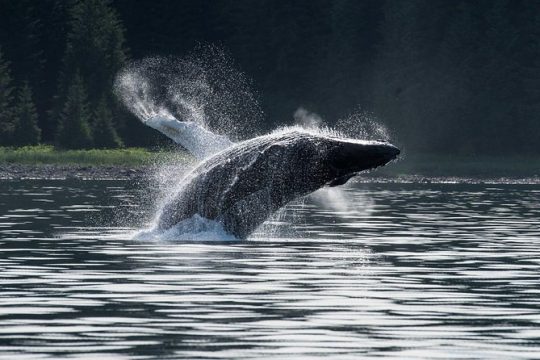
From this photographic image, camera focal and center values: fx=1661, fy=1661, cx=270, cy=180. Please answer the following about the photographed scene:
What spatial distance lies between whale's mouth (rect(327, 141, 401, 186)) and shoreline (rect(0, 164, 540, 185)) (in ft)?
158

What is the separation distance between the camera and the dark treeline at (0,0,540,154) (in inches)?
4459

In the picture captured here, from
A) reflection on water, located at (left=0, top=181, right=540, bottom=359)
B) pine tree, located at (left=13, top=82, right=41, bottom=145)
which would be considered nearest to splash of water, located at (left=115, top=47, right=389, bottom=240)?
pine tree, located at (left=13, top=82, right=41, bottom=145)

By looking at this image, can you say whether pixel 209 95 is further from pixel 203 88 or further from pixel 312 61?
pixel 312 61

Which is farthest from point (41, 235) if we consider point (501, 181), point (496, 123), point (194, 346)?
point (496, 123)

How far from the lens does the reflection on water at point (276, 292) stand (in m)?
19.1

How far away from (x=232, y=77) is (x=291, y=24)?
366 inches

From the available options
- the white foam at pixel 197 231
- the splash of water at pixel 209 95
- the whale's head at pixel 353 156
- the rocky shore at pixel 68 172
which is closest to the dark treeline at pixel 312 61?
the splash of water at pixel 209 95

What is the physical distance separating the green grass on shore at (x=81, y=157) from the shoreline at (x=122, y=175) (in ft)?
4.87

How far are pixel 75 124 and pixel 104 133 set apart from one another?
2735 millimetres

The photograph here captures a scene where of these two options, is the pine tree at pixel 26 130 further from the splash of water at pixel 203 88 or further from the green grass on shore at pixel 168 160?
the splash of water at pixel 203 88

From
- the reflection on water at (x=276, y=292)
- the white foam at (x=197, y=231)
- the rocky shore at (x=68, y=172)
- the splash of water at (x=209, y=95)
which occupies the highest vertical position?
the splash of water at (x=209, y=95)

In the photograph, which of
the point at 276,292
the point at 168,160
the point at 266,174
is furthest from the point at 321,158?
the point at 168,160

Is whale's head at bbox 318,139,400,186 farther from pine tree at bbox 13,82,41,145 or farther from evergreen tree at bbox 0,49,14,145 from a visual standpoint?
evergreen tree at bbox 0,49,14,145

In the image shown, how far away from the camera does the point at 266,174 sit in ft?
105
